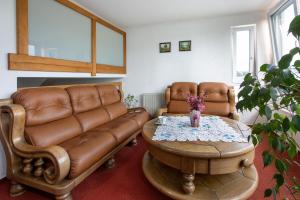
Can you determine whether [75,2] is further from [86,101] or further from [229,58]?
[229,58]

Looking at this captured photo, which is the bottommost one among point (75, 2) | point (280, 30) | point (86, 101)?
point (86, 101)

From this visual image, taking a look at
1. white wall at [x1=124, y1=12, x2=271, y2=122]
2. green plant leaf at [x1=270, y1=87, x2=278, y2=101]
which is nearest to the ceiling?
white wall at [x1=124, y1=12, x2=271, y2=122]

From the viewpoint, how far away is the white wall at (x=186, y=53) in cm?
363

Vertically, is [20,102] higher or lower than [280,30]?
lower

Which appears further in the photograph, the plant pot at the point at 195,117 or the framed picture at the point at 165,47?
the framed picture at the point at 165,47

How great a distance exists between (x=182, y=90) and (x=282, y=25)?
2.07 m

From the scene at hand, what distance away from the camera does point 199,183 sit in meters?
1.69

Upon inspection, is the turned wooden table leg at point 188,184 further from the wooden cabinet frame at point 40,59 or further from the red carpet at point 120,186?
the wooden cabinet frame at point 40,59

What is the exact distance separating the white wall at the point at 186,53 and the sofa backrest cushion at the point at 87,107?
1.79 m

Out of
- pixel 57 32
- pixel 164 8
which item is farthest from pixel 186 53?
pixel 57 32

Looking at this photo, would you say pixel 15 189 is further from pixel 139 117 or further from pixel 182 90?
pixel 182 90

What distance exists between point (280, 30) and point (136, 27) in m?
3.02

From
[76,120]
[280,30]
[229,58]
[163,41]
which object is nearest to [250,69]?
[229,58]

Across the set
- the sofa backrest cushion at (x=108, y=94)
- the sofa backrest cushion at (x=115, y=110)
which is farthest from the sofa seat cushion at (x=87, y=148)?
the sofa backrest cushion at (x=108, y=94)
